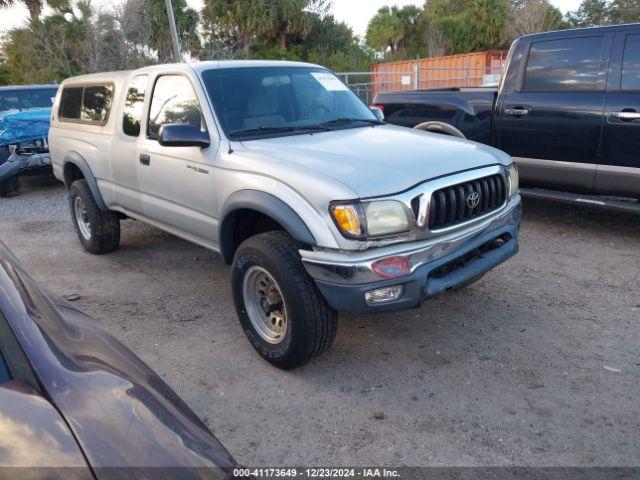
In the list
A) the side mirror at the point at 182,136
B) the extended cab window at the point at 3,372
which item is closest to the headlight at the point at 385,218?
the side mirror at the point at 182,136

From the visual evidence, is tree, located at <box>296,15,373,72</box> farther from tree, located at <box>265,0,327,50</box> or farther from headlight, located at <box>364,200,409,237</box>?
headlight, located at <box>364,200,409,237</box>

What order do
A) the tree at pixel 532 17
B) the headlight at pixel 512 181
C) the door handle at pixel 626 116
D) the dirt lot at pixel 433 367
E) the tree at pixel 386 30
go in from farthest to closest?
the tree at pixel 386 30 → the tree at pixel 532 17 → the door handle at pixel 626 116 → the headlight at pixel 512 181 → the dirt lot at pixel 433 367

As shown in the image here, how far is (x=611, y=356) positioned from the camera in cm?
357

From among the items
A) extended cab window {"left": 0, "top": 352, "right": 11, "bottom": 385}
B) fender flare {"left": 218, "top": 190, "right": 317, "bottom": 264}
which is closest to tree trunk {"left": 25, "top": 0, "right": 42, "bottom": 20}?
fender flare {"left": 218, "top": 190, "right": 317, "bottom": 264}

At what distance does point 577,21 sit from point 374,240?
130 feet

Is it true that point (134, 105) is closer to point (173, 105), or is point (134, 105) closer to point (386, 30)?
point (173, 105)

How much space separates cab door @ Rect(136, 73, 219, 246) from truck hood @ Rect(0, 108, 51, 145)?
5.84m

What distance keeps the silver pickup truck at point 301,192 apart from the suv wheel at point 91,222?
72cm

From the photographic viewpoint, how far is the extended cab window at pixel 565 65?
18.3 feet

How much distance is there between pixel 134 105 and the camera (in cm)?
492

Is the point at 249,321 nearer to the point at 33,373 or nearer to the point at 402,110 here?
the point at 33,373

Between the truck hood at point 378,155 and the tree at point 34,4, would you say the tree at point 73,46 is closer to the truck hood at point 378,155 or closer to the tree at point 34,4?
the tree at point 34,4

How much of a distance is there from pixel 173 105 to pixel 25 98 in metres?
8.45

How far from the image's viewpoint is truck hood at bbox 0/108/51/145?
9.52 metres
